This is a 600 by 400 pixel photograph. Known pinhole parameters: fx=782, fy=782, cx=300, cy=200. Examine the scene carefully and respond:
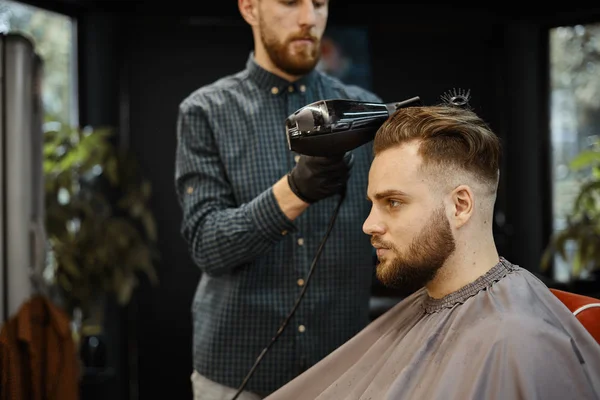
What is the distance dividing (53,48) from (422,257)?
369 cm

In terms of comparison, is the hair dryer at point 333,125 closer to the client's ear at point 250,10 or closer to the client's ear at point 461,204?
the client's ear at point 461,204

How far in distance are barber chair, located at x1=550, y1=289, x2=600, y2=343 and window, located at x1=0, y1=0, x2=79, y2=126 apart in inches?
130

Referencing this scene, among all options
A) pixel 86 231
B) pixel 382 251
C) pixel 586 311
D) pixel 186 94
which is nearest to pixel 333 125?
pixel 382 251

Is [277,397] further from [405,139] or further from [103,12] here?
[103,12]

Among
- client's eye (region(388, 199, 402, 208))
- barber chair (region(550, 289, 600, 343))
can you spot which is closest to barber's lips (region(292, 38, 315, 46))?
client's eye (region(388, 199, 402, 208))

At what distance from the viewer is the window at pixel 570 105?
4895 mm

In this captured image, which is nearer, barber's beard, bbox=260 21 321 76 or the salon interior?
barber's beard, bbox=260 21 321 76

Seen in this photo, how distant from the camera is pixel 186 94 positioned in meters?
4.74

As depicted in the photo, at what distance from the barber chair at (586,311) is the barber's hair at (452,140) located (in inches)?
10.9

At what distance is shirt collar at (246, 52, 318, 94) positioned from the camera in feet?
6.83

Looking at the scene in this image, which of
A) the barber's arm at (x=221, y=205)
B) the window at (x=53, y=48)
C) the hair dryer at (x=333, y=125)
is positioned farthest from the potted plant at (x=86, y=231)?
the hair dryer at (x=333, y=125)

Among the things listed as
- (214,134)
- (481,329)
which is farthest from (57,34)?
(481,329)

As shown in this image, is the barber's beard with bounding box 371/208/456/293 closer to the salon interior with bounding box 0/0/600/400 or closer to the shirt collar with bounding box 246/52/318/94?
the shirt collar with bounding box 246/52/318/94

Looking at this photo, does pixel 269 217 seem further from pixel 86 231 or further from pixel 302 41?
pixel 86 231
